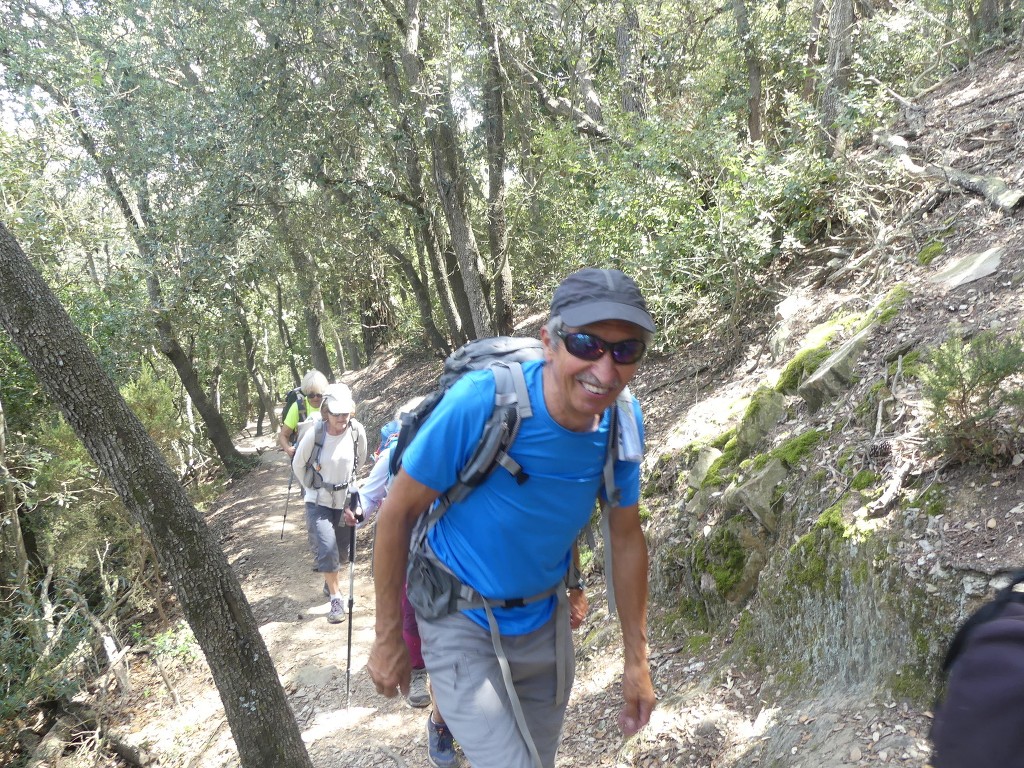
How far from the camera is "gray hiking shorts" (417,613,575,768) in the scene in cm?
246

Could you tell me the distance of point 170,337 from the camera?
1530cm

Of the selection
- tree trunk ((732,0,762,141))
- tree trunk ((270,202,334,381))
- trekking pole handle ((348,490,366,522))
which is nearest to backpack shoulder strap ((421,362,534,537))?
trekking pole handle ((348,490,366,522))

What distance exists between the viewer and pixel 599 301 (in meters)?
2.33

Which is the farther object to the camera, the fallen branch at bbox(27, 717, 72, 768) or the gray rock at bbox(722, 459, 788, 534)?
the fallen branch at bbox(27, 717, 72, 768)

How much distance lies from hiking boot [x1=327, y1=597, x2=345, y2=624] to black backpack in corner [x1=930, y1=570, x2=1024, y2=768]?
7264mm

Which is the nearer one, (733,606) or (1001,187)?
(733,606)

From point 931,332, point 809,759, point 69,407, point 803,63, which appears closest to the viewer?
point 809,759

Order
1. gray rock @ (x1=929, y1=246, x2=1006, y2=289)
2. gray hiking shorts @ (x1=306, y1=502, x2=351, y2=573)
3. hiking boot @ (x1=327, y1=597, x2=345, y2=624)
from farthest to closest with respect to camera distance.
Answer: hiking boot @ (x1=327, y1=597, x2=345, y2=624)
gray hiking shorts @ (x1=306, y1=502, x2=351, y2=573)
gray rock @ (x1=929, y1=246, x2=1006, y2=289)

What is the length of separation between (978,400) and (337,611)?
259 inches

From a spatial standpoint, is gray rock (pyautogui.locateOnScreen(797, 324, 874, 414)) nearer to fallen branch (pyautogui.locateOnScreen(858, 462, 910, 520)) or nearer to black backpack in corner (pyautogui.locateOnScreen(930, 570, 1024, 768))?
fallen branch (pyautogui.locateOnScreen(858, 462, 910, 520))

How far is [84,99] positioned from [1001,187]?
47.2ft

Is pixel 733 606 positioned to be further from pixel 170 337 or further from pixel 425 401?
pixel 170 337

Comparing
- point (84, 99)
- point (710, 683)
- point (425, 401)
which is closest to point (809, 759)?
point (710, 683)

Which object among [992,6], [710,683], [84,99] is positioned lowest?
[710,683]
